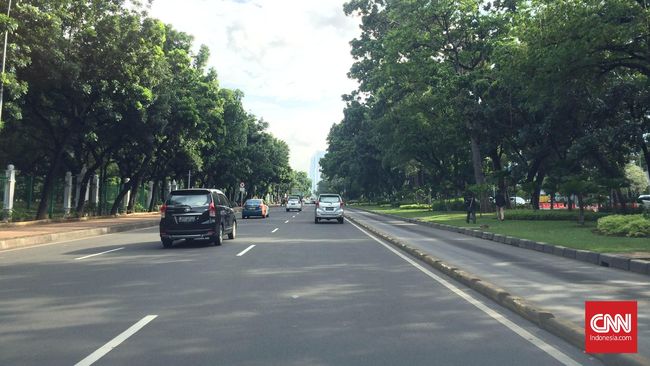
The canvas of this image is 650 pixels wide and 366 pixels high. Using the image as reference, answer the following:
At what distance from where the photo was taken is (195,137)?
33.5 meters

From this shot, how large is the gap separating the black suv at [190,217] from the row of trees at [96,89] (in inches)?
315

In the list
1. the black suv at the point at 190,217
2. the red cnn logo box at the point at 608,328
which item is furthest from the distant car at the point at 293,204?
the red cnn logo box at the point at 608,328

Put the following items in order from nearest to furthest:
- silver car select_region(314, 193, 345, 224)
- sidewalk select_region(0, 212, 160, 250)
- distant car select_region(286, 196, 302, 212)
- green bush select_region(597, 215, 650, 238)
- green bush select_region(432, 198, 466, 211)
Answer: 1. sidewalk select_region(0, 212, 160, 250)
2. green bush select_region(597, 215, 650, 238)
3. silver car select_region(314, 193, 345, 224)
4. green bush select_region(432, 198, 466, 211)
5. distant car select_region(286, 196, 302, 212)

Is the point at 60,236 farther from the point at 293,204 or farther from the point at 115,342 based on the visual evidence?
the point at 293,204

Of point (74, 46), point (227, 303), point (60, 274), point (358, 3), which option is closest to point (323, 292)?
point (227, 303)

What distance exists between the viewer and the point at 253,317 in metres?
6.24

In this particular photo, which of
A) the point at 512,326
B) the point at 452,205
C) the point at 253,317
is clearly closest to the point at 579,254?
the point at 512,326

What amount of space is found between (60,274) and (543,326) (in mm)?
8478

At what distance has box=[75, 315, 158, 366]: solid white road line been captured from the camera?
4.57 metres

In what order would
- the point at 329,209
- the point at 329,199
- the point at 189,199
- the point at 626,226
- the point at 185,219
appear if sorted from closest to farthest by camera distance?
1. the point at 185,219
2. the point at 189,199
3. the point at 626,226
4. the point at 329,209
5. the point at 329,199

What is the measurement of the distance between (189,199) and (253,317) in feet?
29.7

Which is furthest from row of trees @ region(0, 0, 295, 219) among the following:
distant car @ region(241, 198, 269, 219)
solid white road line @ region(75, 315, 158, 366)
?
solid white road line @ region(75, 315, 158, 366)

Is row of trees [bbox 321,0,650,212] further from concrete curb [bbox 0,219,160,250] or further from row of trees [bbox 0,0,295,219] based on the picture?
concrete curb [bbox 0,219,160,250]

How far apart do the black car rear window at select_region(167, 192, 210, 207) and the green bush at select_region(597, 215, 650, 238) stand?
43.6 ft
